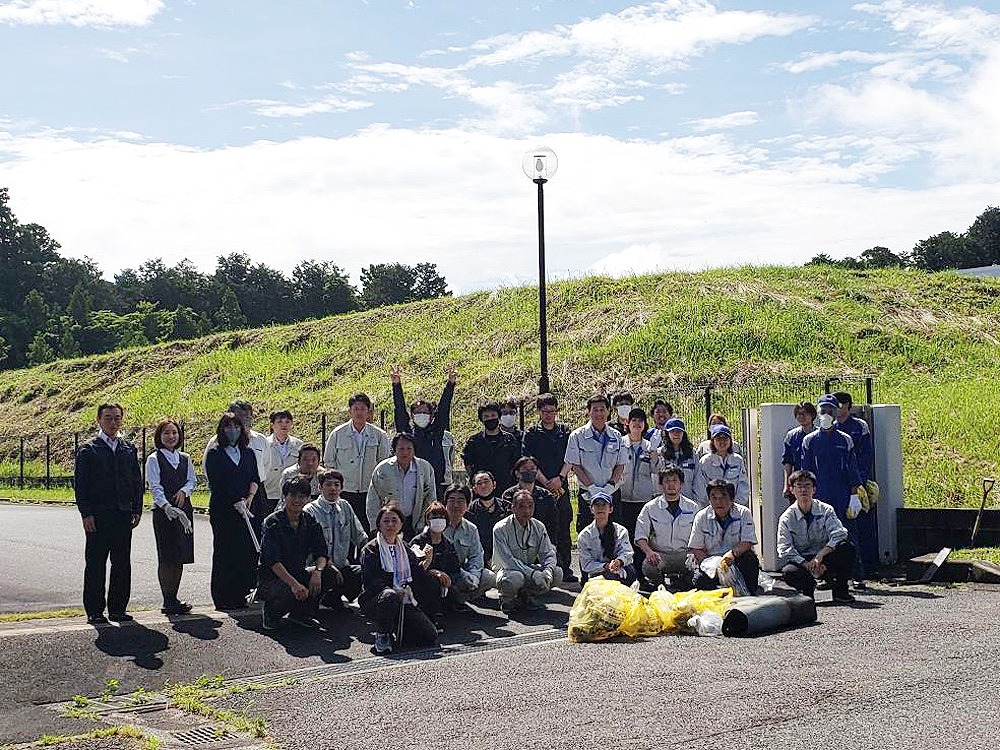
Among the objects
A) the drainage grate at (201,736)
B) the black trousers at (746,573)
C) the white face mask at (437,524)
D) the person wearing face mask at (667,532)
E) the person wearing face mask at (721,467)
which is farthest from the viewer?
the person wearing face mask at (721,467)

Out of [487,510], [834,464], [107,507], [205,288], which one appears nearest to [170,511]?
[107,507]

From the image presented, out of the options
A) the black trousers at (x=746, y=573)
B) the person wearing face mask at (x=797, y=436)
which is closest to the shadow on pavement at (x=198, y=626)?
the black trousers at (x=746, y=573)

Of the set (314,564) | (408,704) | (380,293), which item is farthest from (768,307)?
(380,293)

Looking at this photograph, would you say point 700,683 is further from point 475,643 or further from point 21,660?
point 21,660

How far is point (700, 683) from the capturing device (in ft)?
26.1

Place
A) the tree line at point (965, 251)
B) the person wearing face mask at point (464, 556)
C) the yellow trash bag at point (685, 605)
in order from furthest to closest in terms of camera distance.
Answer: the tree line at point (965, 251) < the person wearing face mask at point (464, 556) < the yellow trash bag at point (685, 605)

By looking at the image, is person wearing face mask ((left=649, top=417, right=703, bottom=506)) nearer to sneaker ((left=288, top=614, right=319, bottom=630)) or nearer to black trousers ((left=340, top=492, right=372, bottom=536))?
black trousers ((left=340, top=492, right=372, bottom=536))

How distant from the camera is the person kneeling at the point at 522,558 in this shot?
37.1 feet

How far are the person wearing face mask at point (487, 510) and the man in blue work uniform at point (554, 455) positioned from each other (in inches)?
27.2

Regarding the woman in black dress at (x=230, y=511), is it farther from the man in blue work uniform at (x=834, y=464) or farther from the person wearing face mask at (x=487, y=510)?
the man in blue work uniform at (x=834, y=464)

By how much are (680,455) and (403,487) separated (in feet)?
10.6

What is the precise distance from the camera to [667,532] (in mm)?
12172

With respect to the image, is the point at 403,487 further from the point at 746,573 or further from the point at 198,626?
the point at 746,573

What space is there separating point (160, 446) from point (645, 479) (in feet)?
17.2
